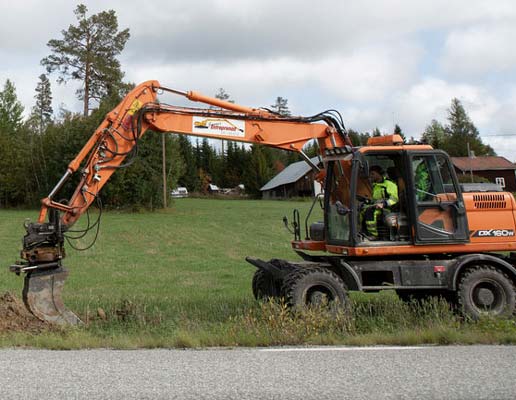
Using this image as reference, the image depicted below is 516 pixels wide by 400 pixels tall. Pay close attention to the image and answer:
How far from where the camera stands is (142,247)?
23953 millimetres

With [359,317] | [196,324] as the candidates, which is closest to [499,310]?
[359,317]

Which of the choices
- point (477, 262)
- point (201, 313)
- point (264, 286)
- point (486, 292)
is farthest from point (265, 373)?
point (477, 262)

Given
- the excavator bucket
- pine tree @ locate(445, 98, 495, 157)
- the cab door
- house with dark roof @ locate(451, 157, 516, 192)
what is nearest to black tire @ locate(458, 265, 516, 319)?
the cab door

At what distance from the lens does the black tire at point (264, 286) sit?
10026 mm

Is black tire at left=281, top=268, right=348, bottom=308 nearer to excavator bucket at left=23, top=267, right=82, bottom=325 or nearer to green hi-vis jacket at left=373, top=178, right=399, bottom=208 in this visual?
green hi-vis jacket at left=373, top=178, right=399, bottom=208

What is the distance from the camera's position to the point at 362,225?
30.1ft

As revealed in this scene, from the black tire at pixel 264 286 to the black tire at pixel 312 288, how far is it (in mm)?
1193

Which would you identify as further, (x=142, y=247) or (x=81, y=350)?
(x=142, y=247)

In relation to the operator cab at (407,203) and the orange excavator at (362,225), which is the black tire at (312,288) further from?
the operator cab at (407,203)

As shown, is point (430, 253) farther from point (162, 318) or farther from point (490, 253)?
point (162, 318)

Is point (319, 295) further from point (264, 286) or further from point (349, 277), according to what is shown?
point (264, 286)

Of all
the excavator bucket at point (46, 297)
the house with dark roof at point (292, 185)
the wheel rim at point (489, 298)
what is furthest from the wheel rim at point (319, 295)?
the house with dark roof at point (292, 185)

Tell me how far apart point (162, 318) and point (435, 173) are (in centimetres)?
493

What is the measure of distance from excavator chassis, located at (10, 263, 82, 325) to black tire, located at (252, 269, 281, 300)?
10.6ft
